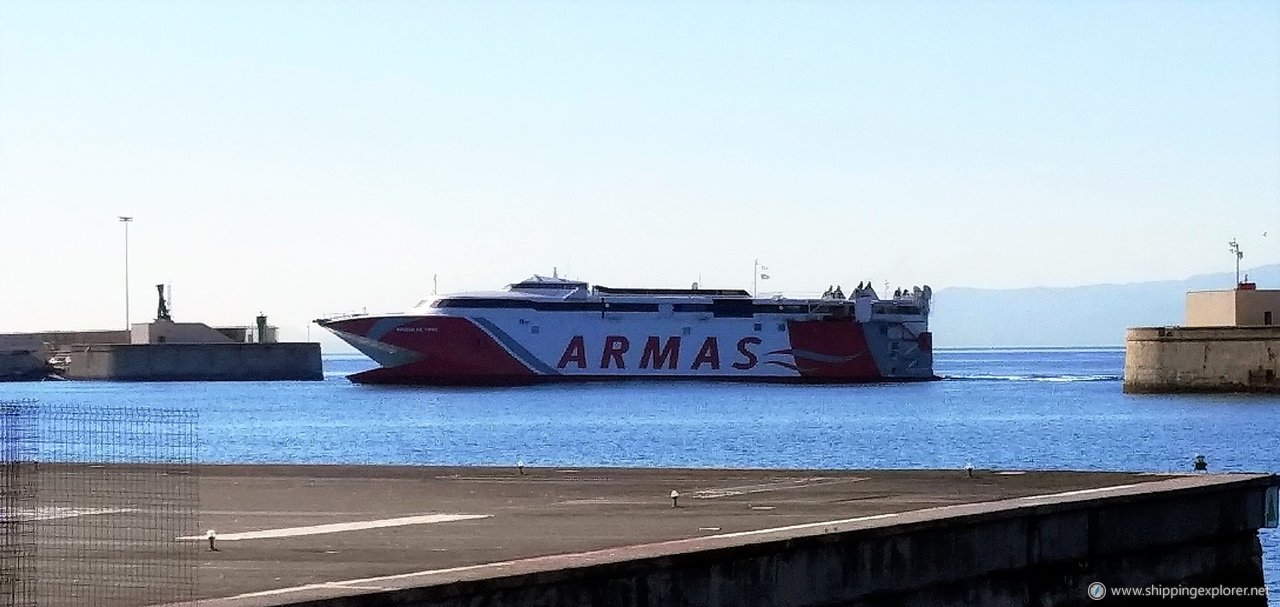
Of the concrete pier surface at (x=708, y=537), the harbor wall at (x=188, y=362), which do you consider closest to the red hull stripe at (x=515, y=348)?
the harbor wall at (x=188, y=362)

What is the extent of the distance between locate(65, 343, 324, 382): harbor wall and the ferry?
22.6 metres

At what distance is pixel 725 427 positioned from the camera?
63.1 m

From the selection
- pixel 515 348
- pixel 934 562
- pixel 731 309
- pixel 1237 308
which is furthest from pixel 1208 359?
pixel 934 562

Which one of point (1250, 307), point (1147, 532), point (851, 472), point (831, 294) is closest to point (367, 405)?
point (831, 294)

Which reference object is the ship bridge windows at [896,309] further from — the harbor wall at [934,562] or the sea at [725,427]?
the harbor wall at [934,562]

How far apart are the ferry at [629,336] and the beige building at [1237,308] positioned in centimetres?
2047

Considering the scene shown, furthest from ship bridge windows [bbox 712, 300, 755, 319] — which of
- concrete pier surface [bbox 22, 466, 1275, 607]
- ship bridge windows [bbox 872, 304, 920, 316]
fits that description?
concrete pier surface [bbox 22, 466, 1275, 607]

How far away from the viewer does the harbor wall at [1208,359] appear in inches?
3243

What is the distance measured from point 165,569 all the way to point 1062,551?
6364 millimetres

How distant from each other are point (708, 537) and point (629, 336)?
91.0 metres

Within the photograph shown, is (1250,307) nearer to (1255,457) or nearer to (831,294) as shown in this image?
(831,294)

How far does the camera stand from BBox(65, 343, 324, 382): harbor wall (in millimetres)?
126188

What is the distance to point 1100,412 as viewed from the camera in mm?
75375

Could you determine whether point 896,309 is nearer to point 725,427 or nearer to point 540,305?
point 540,305
